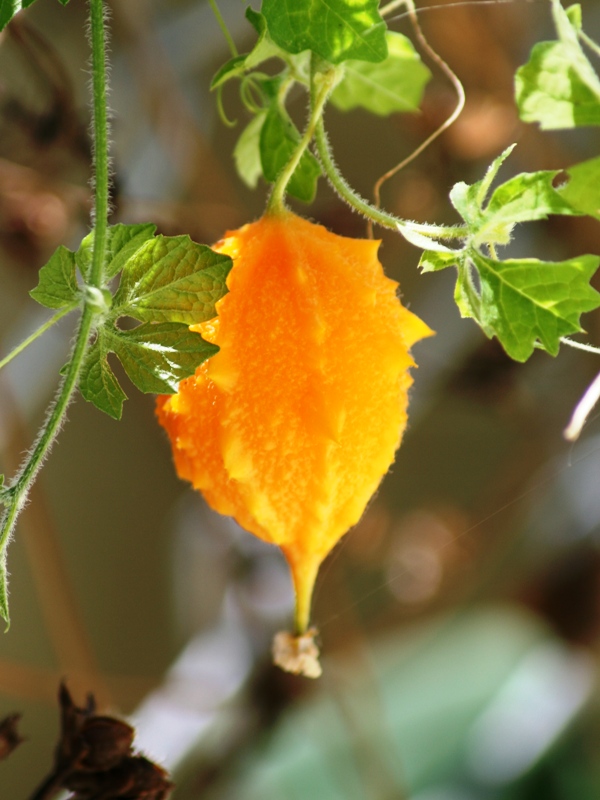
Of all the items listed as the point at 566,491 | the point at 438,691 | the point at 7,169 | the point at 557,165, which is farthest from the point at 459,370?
the point at 438,691

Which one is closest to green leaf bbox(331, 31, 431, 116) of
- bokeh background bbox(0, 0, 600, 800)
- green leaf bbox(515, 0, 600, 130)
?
bokeh background bbox(0, 0, 600, 800)

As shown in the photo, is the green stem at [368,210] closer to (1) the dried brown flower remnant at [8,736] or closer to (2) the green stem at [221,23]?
Answer: (2) the green stem at [221,23]

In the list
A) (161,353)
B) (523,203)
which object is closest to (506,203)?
(523,203)

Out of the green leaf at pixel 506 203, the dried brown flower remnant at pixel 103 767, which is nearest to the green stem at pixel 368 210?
the green leaf at pixel 506 203

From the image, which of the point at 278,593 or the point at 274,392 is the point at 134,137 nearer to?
the point at 278,593

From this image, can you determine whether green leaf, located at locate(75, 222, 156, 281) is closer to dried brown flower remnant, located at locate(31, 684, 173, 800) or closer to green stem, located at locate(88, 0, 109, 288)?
green stem, located at locate(88, 0, 109, 288)

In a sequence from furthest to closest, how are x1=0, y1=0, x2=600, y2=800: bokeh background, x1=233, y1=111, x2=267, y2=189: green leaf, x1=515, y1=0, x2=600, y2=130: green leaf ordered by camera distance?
x1=0, y1=0, x2=600, y2=800: bokeh background < x1=233, y1=111, x2=267, y2=189: green leaf < x1=515, y1=0, x2=600, y2=130: green leaf

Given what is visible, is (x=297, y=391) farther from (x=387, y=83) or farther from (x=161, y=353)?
(x=387, y=83)
